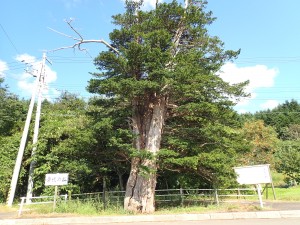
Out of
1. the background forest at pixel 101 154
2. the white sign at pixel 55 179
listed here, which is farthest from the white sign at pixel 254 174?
the white sign at pixel 55 179

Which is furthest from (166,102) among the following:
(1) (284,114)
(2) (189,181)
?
(1) (284,114)

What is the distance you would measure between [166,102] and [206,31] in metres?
3.82

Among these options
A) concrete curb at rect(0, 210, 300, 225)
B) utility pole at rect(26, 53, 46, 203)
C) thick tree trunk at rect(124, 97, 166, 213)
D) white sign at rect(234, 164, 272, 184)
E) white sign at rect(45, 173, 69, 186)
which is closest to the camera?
concrete curb at rect(0, 210, 300, 225)

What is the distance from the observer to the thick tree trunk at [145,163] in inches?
431

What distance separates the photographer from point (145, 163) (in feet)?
36.4

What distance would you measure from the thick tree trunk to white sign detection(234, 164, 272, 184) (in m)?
3.40

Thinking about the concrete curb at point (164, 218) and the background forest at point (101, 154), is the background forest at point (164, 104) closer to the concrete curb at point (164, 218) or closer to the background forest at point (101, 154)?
the background forest at point (101, 154)

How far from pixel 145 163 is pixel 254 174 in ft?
14.1

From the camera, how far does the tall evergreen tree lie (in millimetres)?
10352

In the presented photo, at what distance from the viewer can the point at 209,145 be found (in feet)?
39.7

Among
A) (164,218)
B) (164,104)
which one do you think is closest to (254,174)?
(164,218)

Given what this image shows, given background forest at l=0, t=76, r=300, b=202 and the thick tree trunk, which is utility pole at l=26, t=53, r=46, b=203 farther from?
the thick tree trunk

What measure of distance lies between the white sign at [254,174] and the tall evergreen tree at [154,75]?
2890 mm

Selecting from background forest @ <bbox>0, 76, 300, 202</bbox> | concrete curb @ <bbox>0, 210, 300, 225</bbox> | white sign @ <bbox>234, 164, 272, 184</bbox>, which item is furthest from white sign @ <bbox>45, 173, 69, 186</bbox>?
white sign @ <bbox>234, 164, 272, 184</bbox>
